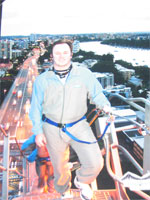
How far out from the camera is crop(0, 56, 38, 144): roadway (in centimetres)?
900

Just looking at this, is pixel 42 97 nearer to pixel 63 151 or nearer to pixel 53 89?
pixel 53 89

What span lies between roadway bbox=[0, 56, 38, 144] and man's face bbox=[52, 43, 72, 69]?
198 inches

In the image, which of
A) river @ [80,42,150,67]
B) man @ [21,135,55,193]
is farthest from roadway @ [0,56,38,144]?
river @ [80,42,150,67]

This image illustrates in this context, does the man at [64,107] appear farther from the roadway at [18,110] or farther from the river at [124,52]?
the river at [124,52]

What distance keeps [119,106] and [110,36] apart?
27410 mm

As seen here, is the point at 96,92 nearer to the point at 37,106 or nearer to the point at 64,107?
the point at 64,107

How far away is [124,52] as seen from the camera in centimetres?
3194

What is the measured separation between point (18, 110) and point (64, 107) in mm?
11936

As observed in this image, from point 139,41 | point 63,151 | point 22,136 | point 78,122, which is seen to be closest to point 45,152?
point 63,151

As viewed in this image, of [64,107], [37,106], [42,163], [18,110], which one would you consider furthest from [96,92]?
[18,110]

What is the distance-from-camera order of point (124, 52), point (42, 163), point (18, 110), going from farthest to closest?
point (124, 52)
point (18, 110)
point (42, 163)

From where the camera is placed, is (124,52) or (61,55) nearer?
(61,55)

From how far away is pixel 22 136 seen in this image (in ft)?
27.5

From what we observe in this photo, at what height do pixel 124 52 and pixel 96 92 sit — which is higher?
pixel 124 52
